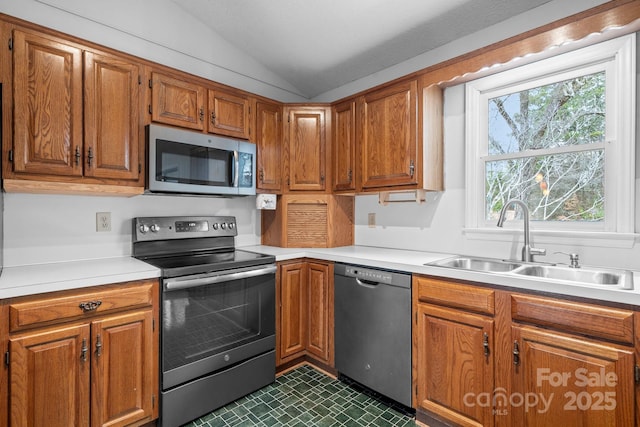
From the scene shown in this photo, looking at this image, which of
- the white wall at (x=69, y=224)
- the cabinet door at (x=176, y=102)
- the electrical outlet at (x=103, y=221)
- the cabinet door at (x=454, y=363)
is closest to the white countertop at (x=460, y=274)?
the cabinet door at (x=454, y=363)

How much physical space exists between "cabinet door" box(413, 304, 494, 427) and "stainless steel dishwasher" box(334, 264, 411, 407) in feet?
0.30

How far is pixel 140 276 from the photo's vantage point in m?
1.72

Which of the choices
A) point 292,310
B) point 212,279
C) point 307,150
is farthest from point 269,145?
point 292,310

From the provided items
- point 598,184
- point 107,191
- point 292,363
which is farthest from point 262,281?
point 598,184

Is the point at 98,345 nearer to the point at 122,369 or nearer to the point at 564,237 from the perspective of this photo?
the point at 122,369

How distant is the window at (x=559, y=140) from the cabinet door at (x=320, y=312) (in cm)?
111

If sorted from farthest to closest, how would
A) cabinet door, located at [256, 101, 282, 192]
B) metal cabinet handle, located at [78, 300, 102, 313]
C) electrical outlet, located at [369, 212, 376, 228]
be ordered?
electrical outlet, located at [369, 212, 376, 228] < cabinet door, located at [256, 101, 282, 192] < metal cabinet handle, located at [78, 300, 102, 313]

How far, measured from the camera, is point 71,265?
187cm

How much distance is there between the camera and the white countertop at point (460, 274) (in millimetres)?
1257

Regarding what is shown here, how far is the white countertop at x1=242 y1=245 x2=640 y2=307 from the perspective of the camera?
4.12ft

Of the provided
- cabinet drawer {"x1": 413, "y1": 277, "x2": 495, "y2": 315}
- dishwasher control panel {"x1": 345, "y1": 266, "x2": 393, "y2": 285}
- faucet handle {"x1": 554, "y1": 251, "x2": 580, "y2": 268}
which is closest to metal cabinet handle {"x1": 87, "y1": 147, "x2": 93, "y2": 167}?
dishwasher control panel {"x1": 345, "y1": 266, "x2": 393, "y2": 285}

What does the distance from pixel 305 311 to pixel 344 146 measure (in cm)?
138

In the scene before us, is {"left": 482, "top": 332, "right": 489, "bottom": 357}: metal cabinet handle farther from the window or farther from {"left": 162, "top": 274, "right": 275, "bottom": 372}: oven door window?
{"left": 162, "top": 274, "right": 275, "bottom": 372}: oven door window

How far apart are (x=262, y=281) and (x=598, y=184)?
6.98 feet
